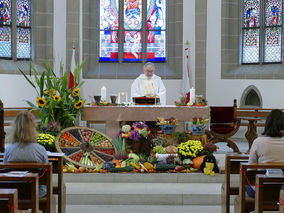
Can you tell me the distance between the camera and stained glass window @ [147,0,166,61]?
14.9 m

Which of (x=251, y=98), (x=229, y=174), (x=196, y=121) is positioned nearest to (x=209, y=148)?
(x=196, y=121)

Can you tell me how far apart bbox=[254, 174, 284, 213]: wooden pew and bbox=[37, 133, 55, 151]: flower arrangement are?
12.7 feet

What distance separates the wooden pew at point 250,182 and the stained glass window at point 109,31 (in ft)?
34.0

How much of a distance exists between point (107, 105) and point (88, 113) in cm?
38

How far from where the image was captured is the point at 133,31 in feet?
49.1

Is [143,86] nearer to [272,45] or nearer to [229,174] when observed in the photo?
[272,45]

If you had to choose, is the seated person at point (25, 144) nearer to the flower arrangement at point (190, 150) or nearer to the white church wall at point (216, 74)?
the flower arrangement at point (190, 150)

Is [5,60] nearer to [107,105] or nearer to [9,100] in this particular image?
[9,100]

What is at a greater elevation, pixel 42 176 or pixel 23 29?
pixel 23 29

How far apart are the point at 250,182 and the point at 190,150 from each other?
9.45ft

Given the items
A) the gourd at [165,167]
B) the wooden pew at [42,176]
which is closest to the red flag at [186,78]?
the gourd at [165,167]

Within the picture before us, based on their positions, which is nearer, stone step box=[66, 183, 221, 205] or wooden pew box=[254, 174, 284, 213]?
wooden pew box=[254, 174, 284, 213]

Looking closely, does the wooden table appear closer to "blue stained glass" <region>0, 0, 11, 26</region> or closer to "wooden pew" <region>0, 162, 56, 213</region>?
"wooden pew" <region>0, 162, 56, 213</region>

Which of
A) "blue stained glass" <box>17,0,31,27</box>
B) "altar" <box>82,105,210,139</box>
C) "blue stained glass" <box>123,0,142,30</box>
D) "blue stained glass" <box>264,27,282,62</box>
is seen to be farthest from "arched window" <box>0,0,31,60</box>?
"blue stained glass" <box>264,27,282,62</box>
